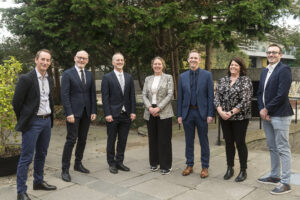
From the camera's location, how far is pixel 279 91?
12.9 feet

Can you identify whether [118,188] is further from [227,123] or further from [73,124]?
[227,123]

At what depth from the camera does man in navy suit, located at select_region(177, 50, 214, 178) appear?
4672mm

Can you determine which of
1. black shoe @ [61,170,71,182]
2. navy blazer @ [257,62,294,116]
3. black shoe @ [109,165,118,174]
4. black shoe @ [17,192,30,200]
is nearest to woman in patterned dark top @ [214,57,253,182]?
navy blazer @ [257,62,294,116]

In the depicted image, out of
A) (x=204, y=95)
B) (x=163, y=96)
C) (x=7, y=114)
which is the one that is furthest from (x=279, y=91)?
(x=7, y=114)

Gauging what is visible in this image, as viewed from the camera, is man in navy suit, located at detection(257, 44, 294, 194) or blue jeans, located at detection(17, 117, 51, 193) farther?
man in navy suit, located at detection(257, 44, 294, 194)

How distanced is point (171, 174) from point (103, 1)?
15.6ft

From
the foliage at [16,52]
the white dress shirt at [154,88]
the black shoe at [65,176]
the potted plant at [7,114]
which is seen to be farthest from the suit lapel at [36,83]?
the foliage at [16,52]

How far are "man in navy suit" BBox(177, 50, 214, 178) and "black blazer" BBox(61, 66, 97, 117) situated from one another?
152 centimetres

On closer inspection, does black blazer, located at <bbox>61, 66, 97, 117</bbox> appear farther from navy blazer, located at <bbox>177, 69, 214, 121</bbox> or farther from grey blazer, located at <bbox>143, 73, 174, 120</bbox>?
navy blazer, located at <bbox>177, 69, 214, 121</bbox>

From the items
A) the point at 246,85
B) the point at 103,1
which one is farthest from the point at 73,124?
the point at 103,1

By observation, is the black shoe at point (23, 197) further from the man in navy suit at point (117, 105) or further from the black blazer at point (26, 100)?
the man in navy suit at point (117, 105)

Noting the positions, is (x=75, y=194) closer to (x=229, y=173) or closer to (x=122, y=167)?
(x=122, y=167)

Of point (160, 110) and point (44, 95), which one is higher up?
point (44, 95)

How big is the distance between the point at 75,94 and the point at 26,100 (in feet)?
3.18
